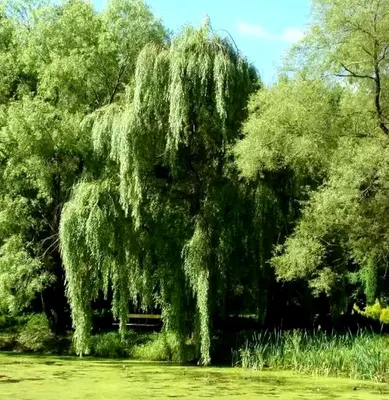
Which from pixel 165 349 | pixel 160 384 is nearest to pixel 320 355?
pixel 160 384

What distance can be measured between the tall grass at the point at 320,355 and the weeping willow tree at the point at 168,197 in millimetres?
1177

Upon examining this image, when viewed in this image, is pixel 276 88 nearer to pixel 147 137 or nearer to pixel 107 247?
pixel 147 137

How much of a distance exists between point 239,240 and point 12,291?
6242mm

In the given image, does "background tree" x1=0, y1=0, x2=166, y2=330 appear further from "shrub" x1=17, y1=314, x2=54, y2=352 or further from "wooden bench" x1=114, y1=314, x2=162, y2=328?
"wooden bench" x1=114, y1=314, x2=162, y2=328

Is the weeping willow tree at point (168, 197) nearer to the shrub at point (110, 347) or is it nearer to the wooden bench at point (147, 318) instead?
the shrub at point (110, 347)

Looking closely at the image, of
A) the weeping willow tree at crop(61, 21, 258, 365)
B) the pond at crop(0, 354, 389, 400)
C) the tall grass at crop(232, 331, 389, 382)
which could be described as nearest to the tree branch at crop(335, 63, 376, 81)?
the weeping willow tree at crop(61, 21, 258, 365)

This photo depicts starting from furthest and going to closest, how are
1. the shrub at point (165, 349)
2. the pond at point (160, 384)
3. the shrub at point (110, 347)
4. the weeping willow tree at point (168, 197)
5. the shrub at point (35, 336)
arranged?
the shrub at point (35, 336)
the shrub at point (110, 347)
the shrub at point (165, 349)
the weeping willow tree at point (168, 197)
the pond at point (160, 384)

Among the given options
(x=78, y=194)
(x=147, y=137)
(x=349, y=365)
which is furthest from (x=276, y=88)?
(x=349, y=365)

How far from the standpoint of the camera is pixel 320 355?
47.8 feet

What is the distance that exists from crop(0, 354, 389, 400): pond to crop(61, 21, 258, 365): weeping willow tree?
1474 mm

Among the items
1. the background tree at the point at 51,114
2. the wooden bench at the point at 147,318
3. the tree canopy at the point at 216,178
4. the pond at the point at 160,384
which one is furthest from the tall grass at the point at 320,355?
the background tree at the point at 51,114

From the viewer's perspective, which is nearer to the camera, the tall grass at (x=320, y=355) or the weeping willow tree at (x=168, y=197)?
the tall grass at (x=320, y=355)

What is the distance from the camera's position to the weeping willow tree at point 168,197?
16.1 m

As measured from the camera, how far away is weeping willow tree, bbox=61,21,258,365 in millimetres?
16062
